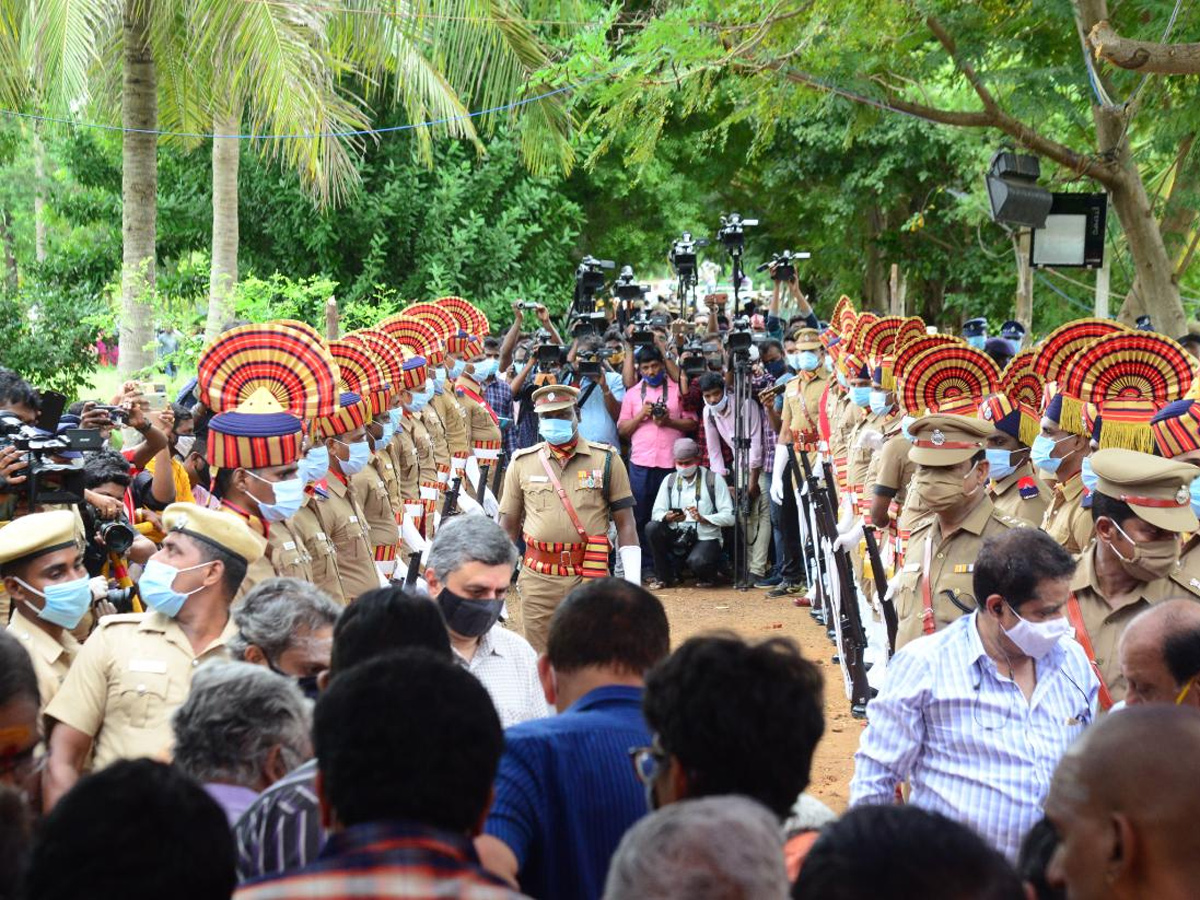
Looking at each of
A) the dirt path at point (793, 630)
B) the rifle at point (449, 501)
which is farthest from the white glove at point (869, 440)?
the rifle at point (449, 501)

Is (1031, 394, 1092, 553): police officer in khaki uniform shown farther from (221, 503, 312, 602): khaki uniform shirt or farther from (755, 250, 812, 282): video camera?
(755, 250, 812, 282): video camera

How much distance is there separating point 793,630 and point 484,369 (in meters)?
4.76

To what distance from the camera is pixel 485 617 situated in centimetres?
534

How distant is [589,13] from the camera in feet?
60.1

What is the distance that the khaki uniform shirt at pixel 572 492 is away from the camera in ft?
28.4

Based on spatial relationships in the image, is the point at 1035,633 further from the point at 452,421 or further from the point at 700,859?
the point at 452,421

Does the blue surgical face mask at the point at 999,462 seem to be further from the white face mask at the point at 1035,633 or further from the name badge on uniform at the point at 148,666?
the name badge on uniform at the point at 148,666

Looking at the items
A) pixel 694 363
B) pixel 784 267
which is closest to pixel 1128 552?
pixel 694 363

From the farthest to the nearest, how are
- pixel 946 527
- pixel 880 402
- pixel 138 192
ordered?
pixel 138 192, pixel 880 402, pixel 946 527

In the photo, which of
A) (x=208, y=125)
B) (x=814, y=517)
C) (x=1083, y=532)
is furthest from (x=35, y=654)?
(x=208, y=125)

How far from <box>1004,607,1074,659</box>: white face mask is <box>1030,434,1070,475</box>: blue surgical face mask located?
10.7ft

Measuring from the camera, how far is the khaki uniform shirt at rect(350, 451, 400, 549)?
9.02m

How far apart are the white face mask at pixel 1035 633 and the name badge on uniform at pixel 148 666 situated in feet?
8.78

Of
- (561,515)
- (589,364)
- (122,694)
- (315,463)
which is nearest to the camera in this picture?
(122,694)
